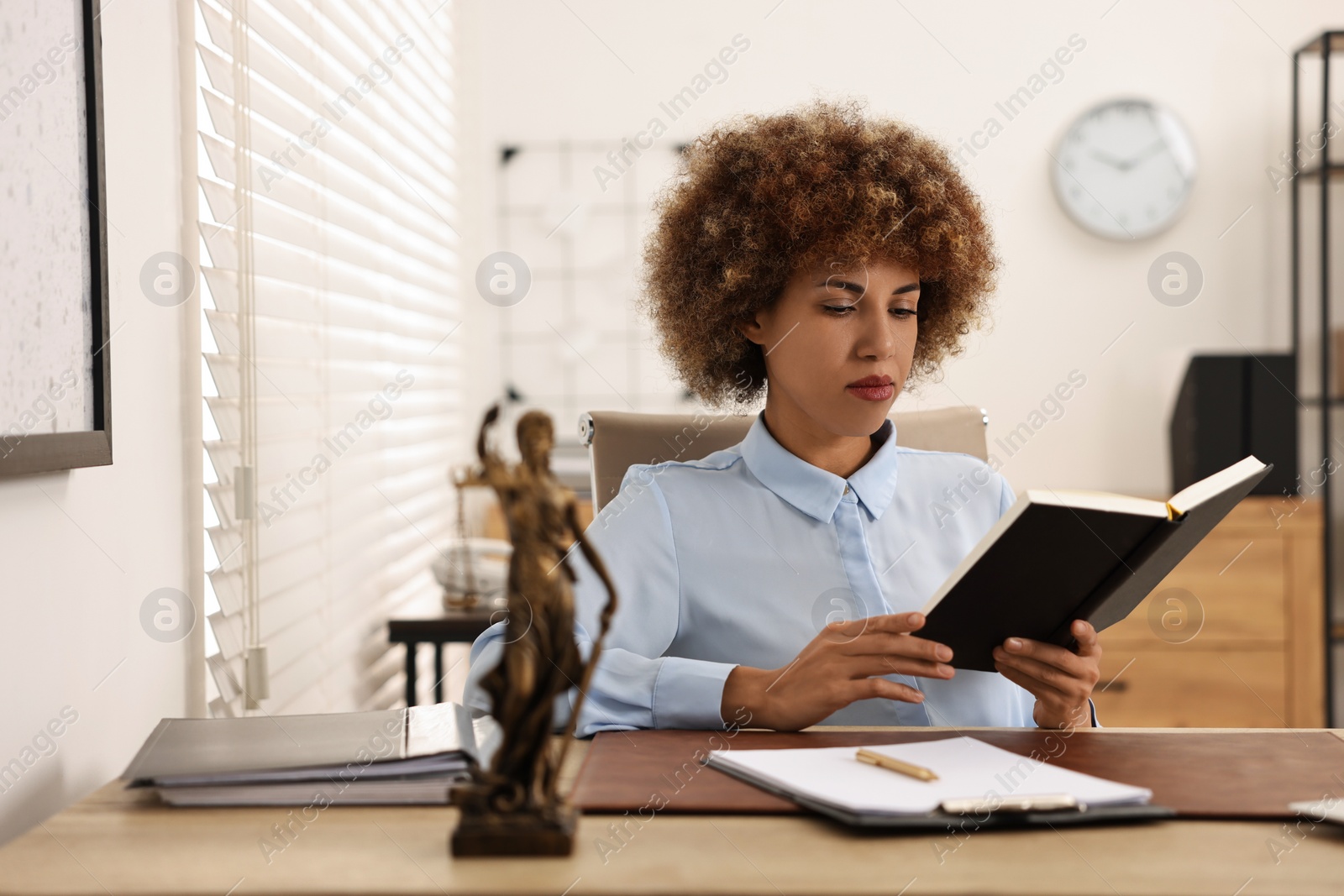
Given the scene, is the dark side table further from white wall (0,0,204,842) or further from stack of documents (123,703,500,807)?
stack of documents (123,703,500,807)

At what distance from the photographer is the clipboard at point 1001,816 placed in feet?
2.48

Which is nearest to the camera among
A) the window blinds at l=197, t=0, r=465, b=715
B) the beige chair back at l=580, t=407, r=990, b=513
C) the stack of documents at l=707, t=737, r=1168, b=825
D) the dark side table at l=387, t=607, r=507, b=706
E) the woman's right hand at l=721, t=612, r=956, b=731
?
the stack of documents at l=707, t=737, r=1168, b=825

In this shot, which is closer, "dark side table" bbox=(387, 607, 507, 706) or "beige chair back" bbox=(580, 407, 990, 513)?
"beige chair back" bbox=(580, 407, 990, 513)

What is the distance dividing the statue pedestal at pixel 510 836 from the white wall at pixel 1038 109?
247cm

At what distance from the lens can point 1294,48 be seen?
3.09 m

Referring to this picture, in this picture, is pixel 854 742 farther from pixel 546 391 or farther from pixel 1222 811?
pixel 546 391

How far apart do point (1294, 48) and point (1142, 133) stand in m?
0.46

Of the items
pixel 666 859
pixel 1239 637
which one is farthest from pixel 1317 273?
pixel 666 859

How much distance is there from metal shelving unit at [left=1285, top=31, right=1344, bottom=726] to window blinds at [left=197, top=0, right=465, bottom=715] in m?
2.22

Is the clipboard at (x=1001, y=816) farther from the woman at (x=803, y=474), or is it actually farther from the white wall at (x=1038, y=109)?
the white wall at (x=1038, y=109)

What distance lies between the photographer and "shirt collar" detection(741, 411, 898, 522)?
131 cm

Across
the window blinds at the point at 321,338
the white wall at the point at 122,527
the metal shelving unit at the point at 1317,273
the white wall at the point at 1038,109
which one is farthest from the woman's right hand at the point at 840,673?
the metal shelving unit at the point at 1317,273

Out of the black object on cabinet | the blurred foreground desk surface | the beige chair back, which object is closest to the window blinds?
the beige chair back

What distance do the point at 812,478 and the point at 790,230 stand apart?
0.94 ft
